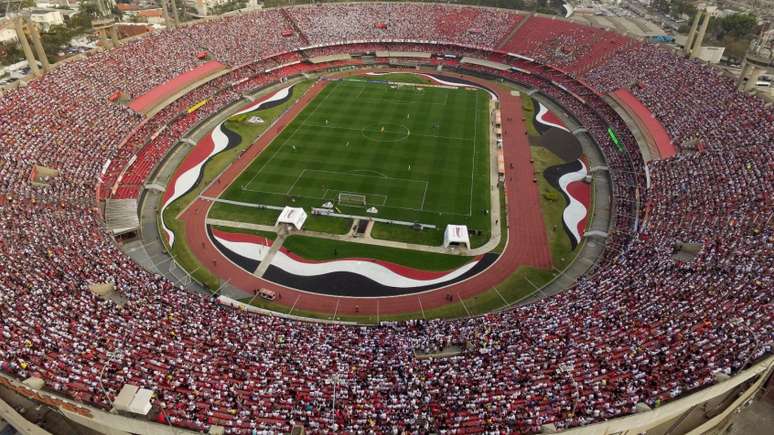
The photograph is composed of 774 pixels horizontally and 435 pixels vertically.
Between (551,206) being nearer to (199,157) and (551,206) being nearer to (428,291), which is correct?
(428,291)

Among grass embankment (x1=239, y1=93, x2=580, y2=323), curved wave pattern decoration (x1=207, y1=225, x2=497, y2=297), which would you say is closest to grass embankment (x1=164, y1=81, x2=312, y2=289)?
curved wave pattern decoration (x1=207, y1=225, x2=497, y2=297)

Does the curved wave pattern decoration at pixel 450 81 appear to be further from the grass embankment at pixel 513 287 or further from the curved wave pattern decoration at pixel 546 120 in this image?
the grass embankment at pixel 513 287

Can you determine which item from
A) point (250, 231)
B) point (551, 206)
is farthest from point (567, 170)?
point (250, 231)

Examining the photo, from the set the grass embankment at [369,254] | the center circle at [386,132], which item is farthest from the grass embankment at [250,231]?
the center circle at [386,132]

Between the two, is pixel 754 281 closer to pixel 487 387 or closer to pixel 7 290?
pixel 487 387

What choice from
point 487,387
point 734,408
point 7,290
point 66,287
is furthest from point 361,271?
point 734,408

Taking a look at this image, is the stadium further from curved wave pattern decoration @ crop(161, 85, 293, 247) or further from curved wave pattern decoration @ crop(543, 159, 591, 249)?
curved wave pattern decoration @ crop(161, 85, 293, 247)
